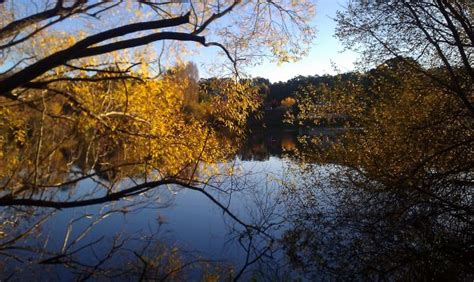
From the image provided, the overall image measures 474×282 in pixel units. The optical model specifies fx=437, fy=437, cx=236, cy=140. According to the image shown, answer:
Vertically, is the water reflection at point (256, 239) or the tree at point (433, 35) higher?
the tree at point (433, 35)

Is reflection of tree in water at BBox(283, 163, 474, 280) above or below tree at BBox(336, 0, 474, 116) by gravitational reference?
below

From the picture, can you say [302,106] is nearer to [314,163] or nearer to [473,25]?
[314,163]

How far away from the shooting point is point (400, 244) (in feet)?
25.3

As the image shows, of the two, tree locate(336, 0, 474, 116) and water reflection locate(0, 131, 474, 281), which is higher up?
tree locate(336, 0, 474, 116)

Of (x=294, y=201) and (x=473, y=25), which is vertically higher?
(x=473, y=25)

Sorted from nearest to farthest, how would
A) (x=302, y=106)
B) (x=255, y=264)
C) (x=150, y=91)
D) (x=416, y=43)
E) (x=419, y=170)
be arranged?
(x=255, y=264)
(x=419, y=170)
(x=416, y=43)
(x=150, y=91)
(x=302, y=106)

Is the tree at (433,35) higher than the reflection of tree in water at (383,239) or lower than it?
higher

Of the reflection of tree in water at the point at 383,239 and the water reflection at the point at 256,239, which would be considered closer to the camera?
the water reflection at the point at 256,239

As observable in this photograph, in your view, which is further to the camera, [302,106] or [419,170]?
[302,106]

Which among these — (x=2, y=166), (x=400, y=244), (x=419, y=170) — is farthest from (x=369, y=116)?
(x=2, y=166)

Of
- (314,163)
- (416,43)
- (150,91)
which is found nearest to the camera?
(416,43)

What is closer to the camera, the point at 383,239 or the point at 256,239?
the point at 383,239

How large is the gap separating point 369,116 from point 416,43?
285cm

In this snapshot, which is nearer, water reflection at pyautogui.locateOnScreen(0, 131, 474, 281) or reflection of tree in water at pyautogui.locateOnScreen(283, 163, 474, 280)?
water reflection at pyautogui.locateOnScreen(0, 131, 474, 281)
